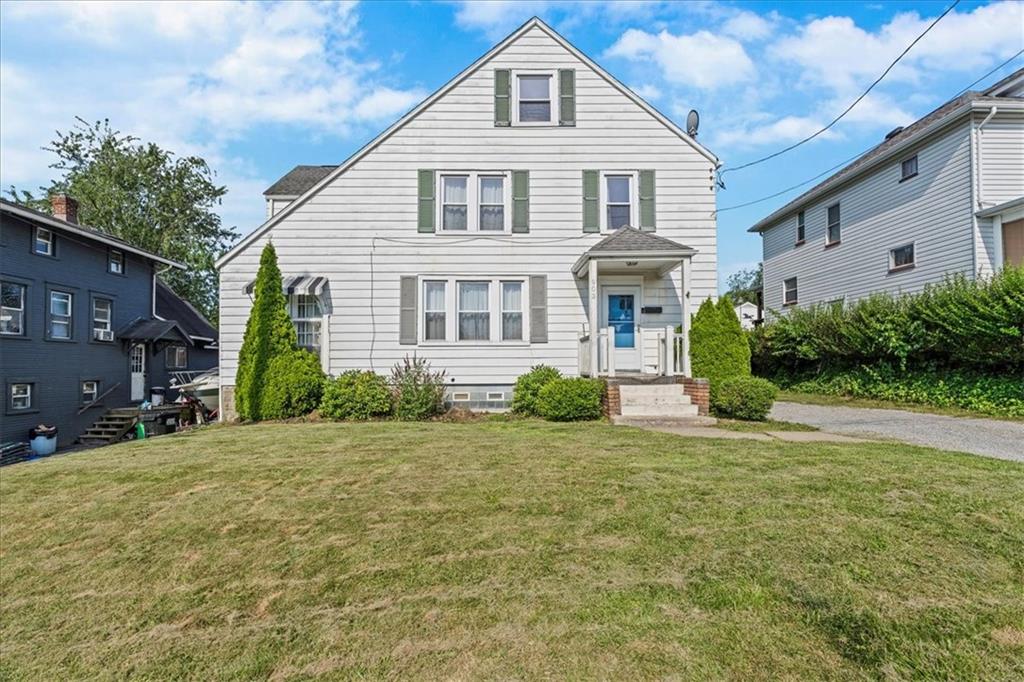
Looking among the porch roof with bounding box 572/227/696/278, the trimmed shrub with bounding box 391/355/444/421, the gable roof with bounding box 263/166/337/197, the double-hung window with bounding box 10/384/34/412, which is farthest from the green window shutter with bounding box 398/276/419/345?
the double-hung window with bounding box 10/384/34/412

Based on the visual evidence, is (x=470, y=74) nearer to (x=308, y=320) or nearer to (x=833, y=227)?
(x=308, y=320)

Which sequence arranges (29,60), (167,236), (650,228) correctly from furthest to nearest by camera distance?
(167,236), (650,228), (29,60)

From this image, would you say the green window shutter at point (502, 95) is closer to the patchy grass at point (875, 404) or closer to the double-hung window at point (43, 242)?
the patchy grass at point (875, 404)

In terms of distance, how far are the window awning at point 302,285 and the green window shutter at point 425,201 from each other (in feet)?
8.79

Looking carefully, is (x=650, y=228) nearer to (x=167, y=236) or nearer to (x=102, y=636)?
(x=102, y=636)

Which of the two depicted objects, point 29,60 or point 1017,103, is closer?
point 29,60

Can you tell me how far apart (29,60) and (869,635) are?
15092mm

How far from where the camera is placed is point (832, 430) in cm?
855

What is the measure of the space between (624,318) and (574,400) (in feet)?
10.4

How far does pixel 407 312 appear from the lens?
39.3 feet

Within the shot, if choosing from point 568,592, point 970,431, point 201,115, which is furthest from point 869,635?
point 201,115

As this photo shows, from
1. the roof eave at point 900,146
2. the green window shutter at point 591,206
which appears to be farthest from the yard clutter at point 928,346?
the green window shutter at point 591,206

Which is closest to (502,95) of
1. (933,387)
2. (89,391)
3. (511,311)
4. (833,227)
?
(511,311)

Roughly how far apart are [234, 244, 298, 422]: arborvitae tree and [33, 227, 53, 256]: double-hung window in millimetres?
10457
